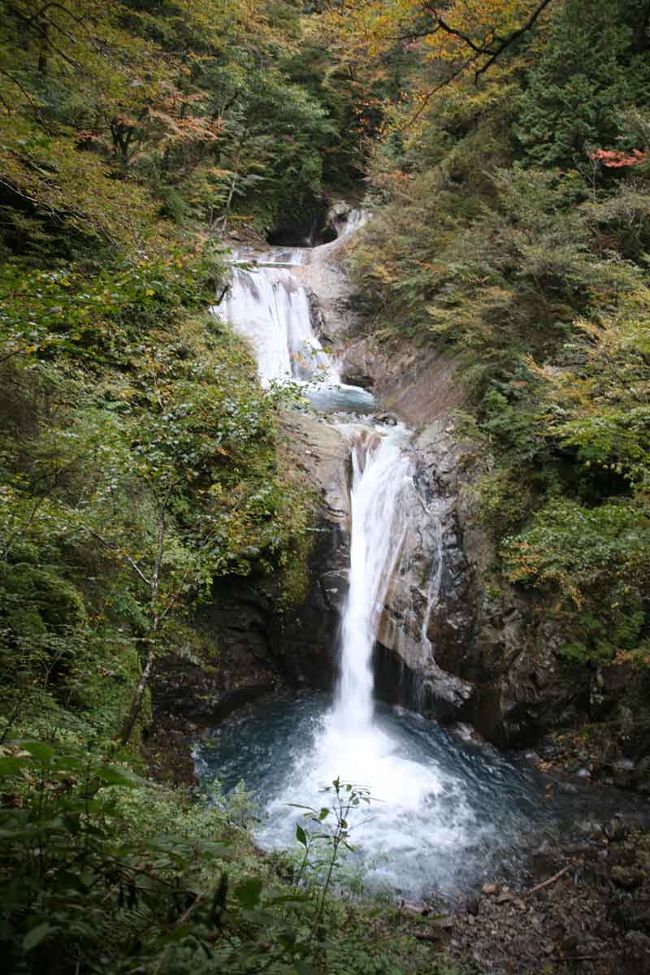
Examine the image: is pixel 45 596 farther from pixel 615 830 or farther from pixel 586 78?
pixel 586 78

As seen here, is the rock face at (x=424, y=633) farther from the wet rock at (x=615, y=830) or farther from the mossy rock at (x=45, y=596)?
the mossy rock at (x=45, y=596)

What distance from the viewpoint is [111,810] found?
165cm

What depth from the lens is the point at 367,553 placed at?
9.50 m

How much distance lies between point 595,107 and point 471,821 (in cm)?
1287

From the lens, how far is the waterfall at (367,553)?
878 centimetres

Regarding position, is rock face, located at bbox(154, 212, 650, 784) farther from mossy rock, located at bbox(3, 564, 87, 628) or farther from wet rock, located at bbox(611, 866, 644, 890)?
mossy rock, located at bbox(3, 564, 87, 628)

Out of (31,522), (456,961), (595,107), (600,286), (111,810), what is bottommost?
(456,961)

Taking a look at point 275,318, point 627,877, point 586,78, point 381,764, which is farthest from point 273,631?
point 586,78

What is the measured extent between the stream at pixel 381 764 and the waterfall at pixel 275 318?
4.05m

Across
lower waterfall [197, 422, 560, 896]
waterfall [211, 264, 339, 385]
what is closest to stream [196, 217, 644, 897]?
lower waterfall [197, 422, 560, 896]

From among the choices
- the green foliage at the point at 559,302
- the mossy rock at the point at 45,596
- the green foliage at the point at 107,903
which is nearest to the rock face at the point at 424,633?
the green foliage at the point at 559,302

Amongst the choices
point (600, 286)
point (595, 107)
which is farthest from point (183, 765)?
point (595, 107)

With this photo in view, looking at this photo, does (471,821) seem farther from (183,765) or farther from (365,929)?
(183,765)

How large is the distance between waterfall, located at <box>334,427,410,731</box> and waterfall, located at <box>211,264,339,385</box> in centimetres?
429
